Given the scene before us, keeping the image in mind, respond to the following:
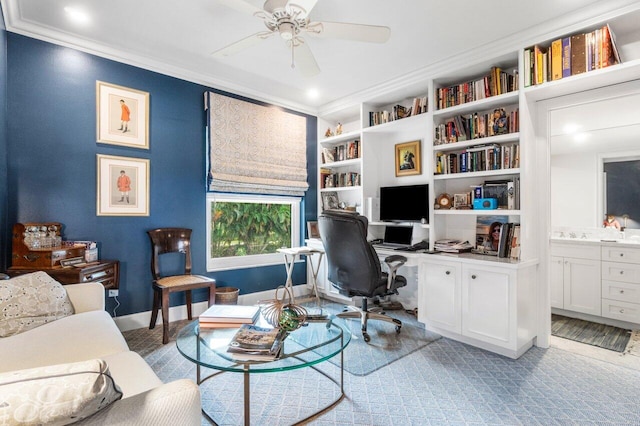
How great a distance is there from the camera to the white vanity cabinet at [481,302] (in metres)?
2.50

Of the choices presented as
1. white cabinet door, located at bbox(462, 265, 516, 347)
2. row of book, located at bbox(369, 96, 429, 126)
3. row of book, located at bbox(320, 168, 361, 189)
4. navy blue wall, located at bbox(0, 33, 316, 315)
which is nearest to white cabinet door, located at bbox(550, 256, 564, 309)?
white cabinet door, located at bbox(462, 265, 516, 347)

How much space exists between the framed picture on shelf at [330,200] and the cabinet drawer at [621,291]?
2934mm

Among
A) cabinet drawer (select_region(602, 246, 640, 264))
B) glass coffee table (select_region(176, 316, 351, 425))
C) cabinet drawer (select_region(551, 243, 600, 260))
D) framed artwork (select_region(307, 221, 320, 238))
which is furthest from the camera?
framed artwork (select_region(307, 221, 320, 238))

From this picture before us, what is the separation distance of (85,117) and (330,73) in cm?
230

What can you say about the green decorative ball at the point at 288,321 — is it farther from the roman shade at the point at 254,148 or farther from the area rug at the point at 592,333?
the area rug at the point at 592,333

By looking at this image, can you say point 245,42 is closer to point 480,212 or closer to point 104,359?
point 104,359

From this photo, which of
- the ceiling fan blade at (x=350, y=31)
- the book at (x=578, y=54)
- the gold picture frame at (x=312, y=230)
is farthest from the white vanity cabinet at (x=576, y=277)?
the ceiling fan blade at (x=350, y=31)

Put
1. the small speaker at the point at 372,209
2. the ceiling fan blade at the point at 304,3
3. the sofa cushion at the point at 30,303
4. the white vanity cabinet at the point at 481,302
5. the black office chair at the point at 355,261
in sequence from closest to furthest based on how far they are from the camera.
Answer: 1. the sofa cushion at the point at 30,303
2. the ceiling fan blade at the point at 304,3
3. the white vanity cabinet at the point at 481,302
4. the black office chair at the point at 355,261
5. the small speaker at the point at 372,209

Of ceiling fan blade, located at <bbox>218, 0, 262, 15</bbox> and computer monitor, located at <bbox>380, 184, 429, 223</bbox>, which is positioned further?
computer monitor, located at <bbox>380, 184, 429, 223</bbox>

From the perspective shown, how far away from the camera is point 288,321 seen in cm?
182

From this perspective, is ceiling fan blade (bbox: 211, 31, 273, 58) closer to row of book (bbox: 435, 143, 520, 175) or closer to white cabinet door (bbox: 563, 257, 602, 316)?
row of book (bbox: 435, 143, 520, 175)

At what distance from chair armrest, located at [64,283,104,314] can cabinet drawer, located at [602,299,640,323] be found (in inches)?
166

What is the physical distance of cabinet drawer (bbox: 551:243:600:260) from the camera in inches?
124

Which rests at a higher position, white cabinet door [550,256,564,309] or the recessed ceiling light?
the recessed ceiling light
